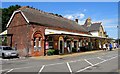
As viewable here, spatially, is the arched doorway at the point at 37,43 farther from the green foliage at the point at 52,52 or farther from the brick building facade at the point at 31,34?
the green foliage at the point at 52,52

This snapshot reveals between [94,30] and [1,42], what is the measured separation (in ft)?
98.5

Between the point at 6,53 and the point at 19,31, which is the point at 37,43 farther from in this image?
the point at 6,53

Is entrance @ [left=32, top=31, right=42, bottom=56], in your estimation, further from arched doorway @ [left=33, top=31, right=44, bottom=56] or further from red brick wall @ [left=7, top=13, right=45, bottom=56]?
red brick wall @ [left=7, top=13, right=45, bottom=56]

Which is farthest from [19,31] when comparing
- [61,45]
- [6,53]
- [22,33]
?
[61,45]

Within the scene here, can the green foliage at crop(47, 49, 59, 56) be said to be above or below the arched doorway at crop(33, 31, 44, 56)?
below

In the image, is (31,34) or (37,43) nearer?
(31,34)

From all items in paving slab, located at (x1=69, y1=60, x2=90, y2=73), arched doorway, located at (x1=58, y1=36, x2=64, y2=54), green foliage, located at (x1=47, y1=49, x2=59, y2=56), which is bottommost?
paving slab, located at (x1=69, y1=60, x2=90, y2=73)

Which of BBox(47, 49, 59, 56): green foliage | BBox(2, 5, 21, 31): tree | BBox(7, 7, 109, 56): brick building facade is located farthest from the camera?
BBox(2, 5, 21, 31): tree

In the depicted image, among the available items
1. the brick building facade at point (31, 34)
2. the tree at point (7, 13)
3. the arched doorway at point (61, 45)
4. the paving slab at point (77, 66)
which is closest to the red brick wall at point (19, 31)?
the brick building facade at point (31, 34)

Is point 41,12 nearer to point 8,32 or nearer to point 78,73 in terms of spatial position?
point 8,32

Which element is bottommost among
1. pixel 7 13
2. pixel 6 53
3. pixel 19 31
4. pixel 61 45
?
pixel 6 53

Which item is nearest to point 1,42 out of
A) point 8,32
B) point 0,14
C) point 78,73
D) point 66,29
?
point 8,32

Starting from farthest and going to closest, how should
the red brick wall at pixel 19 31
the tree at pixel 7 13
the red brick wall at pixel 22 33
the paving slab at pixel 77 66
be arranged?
the tree at pixel 7 13 < the red brick wall at pixel 19 31 < the red brick wall at pixel 22 33 < the paving slab at pixel 77 66

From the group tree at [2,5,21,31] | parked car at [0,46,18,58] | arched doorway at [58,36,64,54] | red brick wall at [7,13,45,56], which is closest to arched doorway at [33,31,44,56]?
red brick wall at [7,13,45,56]
